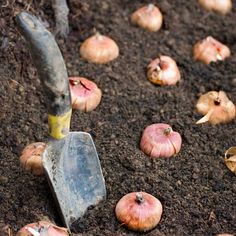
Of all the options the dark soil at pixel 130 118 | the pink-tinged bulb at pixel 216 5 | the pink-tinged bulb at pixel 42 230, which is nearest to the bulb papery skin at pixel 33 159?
the dark soil at pixel 130 118

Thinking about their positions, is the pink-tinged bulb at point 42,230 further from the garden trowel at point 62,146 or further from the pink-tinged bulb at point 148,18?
the pink-tinged bulb at point 148,18

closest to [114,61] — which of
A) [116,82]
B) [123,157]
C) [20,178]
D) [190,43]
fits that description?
[116,82]

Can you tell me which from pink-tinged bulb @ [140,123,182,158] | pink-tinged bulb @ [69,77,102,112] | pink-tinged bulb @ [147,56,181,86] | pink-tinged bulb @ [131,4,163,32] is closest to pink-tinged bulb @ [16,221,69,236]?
pink-tinged bulb @ [140,123,182,158]

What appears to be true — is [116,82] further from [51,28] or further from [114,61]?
[51,28]

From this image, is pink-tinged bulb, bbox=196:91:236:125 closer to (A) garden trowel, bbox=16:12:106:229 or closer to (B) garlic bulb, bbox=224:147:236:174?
(B) garlic bulb, bbox=224:147:236:174

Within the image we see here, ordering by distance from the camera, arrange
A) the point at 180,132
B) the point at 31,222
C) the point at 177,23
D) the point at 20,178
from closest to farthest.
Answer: the point at 31,222, the point at 20,178, the point at 180,132, the point at 177,23

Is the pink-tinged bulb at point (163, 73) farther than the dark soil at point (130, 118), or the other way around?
the pink-tinged bulb at point (163, 73)

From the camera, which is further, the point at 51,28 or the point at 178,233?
the point at 51,28
